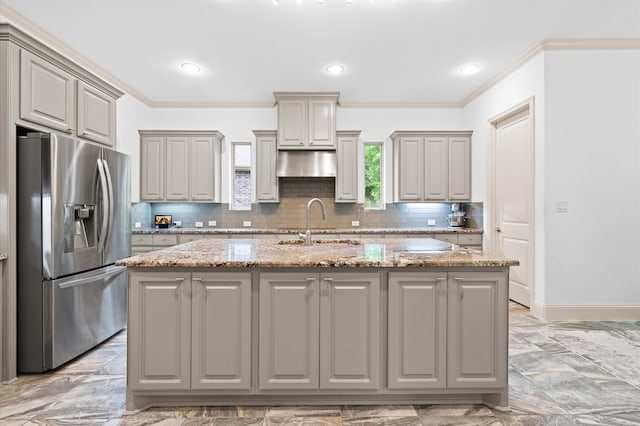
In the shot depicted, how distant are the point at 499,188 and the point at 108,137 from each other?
4.64m

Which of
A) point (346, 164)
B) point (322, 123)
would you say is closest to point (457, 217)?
point (346, 164)

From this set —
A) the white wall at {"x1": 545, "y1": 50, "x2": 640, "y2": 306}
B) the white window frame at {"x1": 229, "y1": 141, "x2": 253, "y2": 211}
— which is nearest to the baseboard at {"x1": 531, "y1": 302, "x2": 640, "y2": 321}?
the white wall at {"x1": 545, "y1": 50, "x2": 640, "y2": 306}

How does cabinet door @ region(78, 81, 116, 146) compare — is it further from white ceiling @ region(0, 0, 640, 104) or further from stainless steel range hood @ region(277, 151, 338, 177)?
stainless steel range hood @ region(277, 151, 338, 177)

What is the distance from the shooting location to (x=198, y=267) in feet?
6.63

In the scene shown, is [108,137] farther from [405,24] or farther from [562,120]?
[562,120]

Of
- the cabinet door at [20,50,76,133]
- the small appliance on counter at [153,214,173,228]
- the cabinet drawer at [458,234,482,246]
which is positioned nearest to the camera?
the cabinet door at [20,50,76,133]

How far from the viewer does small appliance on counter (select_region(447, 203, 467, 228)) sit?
5.50 m

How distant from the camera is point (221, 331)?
2033 mm

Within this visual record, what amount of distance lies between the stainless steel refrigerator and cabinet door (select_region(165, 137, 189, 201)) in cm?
218

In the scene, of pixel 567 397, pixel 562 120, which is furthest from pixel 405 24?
pixel 567 397

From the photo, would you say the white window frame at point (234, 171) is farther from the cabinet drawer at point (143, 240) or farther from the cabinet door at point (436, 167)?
the cabinet door at point (436, 167)

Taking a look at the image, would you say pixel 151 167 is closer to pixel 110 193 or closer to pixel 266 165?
pixel 266 165

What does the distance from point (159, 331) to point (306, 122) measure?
383 centimetres

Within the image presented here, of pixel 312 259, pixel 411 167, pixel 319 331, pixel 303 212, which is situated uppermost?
pixel 411 167
